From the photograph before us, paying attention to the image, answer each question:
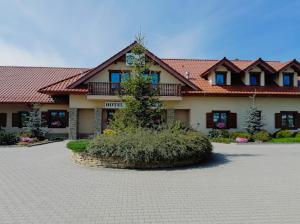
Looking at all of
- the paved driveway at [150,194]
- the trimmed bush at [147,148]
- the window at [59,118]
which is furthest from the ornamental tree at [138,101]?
the window at [59,118]

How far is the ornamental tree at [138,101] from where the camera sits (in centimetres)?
1401

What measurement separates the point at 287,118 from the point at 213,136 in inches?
275

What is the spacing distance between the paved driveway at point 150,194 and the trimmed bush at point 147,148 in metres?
0.55

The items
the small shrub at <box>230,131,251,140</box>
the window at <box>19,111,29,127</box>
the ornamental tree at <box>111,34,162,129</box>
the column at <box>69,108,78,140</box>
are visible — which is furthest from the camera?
the window at <box>19,111,29,127</box>

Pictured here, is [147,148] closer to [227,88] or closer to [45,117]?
[227,88]

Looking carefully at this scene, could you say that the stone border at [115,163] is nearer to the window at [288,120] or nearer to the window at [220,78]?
the window at [220,78]

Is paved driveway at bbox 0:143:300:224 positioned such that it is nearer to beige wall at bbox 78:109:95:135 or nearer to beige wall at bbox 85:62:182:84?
beige wall at bbox 78:109:95:135

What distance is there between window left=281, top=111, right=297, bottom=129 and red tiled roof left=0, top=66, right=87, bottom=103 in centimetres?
1890

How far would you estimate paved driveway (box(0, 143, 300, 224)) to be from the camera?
6137mm

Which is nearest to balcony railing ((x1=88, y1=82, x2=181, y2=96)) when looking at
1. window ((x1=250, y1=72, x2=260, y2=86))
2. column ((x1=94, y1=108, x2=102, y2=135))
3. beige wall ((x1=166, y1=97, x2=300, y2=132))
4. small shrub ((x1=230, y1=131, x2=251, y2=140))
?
beige wall ((x1=166, y1=97, x2=300, y2=132))

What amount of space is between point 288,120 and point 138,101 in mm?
17046

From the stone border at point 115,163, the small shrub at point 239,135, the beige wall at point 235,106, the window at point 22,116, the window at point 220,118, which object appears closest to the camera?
the stone border at point 115,163

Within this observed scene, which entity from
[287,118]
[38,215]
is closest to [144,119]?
[38,215]

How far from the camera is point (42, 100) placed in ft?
83.9
